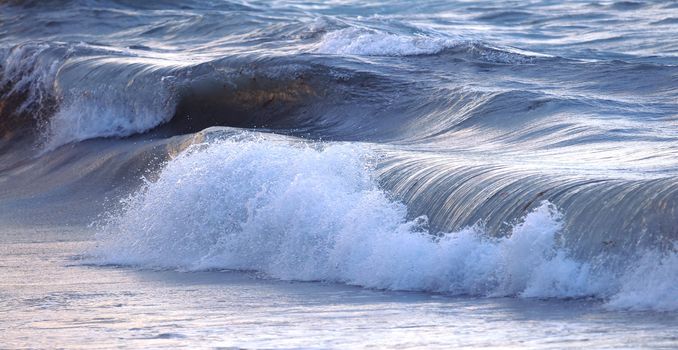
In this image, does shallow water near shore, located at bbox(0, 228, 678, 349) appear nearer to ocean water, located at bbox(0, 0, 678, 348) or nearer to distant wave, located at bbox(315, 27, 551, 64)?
ocean water, located at bbox(0, 0, 678, 348)

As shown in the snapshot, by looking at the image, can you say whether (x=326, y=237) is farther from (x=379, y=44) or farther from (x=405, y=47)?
(x=379, y=44)

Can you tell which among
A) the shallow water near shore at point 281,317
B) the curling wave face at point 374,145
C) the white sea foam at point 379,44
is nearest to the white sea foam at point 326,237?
the curling wave face at point 374,145

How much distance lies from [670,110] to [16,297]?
4896 mm

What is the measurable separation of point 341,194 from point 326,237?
0.40 meters

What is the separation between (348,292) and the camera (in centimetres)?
531

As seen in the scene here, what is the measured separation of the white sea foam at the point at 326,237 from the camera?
4930 mm

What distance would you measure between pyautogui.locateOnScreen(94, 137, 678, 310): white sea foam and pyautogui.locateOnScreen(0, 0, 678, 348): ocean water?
0.01m

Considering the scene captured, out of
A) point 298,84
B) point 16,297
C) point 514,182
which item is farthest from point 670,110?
point 16,297

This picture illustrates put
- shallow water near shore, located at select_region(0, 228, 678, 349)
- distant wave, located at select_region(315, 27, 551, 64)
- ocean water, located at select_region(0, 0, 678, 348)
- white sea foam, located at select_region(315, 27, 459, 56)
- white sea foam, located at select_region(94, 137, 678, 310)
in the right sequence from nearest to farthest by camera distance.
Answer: shallow water near shore, located at select_region(0, 228, 678, 349)
ocean water, located at select_region(0, 0, 678, 348)
white sea foam, located at select_region(94, 137, 678, 310)
distant wave, located at select_region(315, 27, 551, 64)
white sea foam, located at select_region(315, 27, 459, 56)

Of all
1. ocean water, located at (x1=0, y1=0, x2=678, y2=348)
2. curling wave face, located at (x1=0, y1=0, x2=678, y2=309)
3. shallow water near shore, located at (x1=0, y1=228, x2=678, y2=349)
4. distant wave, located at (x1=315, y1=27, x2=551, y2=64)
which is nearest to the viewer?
shallow water near shore, located at (x1=0, y1=228, x2=678, y2=349)

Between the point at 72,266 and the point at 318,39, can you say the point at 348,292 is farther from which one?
the point at 318,39

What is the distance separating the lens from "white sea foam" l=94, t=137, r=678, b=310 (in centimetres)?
493

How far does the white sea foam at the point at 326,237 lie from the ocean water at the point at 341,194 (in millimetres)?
14

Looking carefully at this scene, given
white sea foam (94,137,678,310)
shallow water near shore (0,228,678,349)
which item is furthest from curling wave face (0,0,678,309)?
shallow water near shore (0,228,678,349)
